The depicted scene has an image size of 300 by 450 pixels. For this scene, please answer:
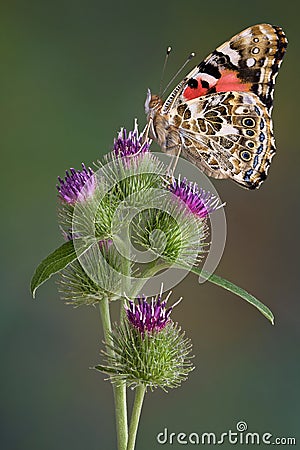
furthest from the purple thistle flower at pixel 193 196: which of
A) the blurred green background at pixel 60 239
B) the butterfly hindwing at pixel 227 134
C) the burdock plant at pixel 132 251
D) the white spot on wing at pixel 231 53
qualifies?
the blurred green background at pixel 60 239

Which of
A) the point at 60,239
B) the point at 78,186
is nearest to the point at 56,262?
the point at 78,186

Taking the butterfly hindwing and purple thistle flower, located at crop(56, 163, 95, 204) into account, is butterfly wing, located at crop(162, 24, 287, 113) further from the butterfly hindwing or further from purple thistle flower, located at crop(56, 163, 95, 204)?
purple thistle flower, located at crop(56, 163, 95, 204)

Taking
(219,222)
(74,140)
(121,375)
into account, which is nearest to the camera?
(121,375)

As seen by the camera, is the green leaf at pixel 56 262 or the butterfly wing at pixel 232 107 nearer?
the green leaf at pixel 56 262

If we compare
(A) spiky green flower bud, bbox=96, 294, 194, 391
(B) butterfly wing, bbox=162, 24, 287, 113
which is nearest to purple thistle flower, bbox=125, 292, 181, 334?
(A) spiky green flower bud, bbox=96, 294, 194, 391

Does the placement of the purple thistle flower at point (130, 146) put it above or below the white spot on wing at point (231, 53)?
below

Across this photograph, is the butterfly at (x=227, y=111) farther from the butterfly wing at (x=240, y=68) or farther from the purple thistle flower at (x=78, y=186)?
the purple thistle flower at (x=78, y=186)

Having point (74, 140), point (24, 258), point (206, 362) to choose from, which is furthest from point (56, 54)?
point (206, 362)

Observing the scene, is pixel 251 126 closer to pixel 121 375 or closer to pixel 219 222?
pixel 219 222
